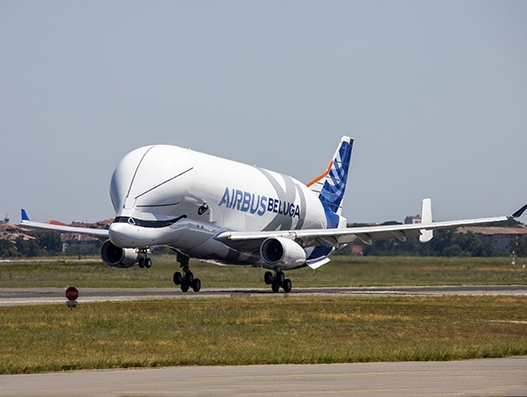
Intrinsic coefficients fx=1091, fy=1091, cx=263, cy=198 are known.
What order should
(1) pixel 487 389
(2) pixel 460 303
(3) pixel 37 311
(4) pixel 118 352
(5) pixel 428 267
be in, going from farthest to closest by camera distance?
(5) pixel 428 267, (2) pixel 460 303, (3) pixel 37 311, (4) pixel 118 352, (1) pixel 487 389

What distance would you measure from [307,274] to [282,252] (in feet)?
79.4

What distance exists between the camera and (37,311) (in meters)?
33.9

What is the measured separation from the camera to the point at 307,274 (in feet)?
237

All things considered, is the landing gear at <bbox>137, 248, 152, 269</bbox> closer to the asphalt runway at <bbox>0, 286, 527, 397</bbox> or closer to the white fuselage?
the white fuselage

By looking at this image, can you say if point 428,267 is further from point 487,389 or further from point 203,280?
point 487,389

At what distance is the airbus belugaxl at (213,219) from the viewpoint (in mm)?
44719

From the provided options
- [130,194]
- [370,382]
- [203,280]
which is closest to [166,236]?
[130,194]

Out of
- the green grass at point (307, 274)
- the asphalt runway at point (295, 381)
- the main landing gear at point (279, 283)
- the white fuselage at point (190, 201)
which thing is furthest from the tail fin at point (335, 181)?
the asphalt runway at point (295, 381)

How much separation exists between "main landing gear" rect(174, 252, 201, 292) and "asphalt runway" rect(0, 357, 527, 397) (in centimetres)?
2817

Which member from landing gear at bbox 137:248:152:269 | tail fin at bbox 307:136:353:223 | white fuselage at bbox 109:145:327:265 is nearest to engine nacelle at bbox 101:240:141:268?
white fuselage at bbox 109:145:327:265

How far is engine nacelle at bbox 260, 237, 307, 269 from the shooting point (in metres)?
48.2

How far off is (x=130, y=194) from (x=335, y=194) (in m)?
21.1

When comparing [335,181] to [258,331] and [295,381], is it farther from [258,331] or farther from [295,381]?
[295,381]

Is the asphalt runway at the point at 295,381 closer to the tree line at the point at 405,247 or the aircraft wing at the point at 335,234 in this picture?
the aircraft wing at the point at 335,234
